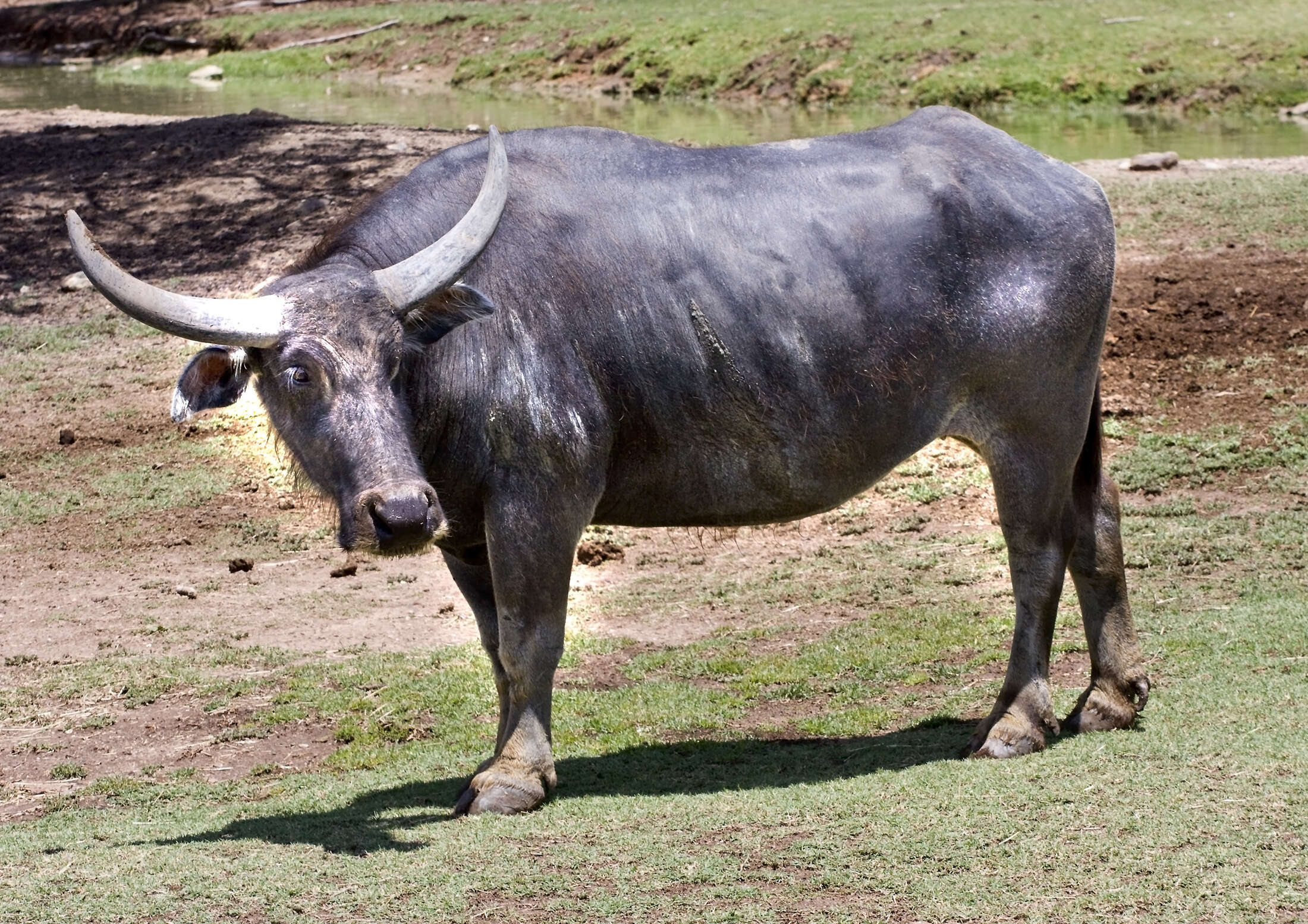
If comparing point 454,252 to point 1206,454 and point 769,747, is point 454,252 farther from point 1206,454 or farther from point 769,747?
point 1206,454

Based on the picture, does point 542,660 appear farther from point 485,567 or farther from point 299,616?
point 299,616

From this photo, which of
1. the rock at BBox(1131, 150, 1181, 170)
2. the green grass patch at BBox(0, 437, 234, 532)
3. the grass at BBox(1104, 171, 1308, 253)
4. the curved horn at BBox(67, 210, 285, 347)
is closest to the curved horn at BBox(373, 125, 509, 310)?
the curved horn at BBox(67, 210, 285, 347)

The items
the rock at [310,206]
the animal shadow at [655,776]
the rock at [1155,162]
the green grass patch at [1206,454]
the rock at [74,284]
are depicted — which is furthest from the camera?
the rock at [1155,162]

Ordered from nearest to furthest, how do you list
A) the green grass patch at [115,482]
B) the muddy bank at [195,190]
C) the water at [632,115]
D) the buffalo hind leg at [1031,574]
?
the buffalo hind leg at [1031,574] → the green grass patch at [115,482] → the muddy bank at [195,190] → the water at [632,115]

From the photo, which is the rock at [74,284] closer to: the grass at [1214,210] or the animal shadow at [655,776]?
the animal shadow at [655,776]

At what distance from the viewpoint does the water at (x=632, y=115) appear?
67.3 feet

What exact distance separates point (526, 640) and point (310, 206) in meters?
9.29

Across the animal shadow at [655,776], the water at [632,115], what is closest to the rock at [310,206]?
the water at [632,115]

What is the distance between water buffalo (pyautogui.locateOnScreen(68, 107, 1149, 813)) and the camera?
5750 millimetres

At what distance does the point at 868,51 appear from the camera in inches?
1015

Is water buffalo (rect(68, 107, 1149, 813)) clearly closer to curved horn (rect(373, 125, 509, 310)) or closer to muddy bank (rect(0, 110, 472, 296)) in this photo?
curved horn (rect(373, 125, 509, 310))

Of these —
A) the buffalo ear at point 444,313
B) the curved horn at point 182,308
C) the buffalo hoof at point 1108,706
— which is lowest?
the buffalo hoof at point 1108,706

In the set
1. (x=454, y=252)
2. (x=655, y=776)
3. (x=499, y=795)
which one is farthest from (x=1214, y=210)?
(x=499, y=795)

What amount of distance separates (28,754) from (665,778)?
2720 mm
